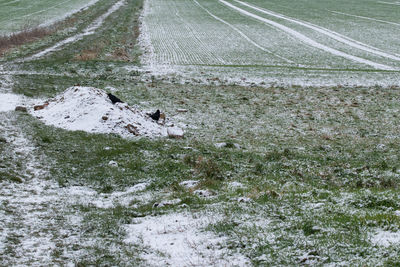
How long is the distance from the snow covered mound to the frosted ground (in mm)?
402

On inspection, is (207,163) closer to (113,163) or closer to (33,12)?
(113,163)

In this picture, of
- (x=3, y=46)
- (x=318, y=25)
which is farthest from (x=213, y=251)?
(x=318, y=25)

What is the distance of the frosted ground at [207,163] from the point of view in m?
9.45

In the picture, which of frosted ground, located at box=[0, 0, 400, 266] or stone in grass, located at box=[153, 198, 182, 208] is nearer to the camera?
frosted ground, located at box=[0, 0, 400, 266]

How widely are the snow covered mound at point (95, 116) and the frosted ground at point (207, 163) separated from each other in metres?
0.40

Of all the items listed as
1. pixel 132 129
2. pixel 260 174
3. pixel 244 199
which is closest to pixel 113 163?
pixel 132 129

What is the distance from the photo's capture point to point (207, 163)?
610 inches

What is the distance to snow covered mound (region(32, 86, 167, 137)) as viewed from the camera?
19.4 meters

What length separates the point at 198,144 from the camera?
1872 centimetres

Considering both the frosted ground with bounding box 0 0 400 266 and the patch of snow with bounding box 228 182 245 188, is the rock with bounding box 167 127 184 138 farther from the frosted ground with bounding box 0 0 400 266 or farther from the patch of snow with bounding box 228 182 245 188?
the patch of snow with bounding box 228 182 245 188

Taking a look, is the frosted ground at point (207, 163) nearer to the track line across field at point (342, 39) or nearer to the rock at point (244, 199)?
the rock at point (244, 199)

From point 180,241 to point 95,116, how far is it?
37.7ft

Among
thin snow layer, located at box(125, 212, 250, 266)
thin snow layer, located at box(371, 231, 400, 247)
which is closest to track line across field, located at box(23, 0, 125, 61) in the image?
thin snow layer, located at box(125, 212, 250, 266)

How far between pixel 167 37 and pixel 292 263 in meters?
45.5
